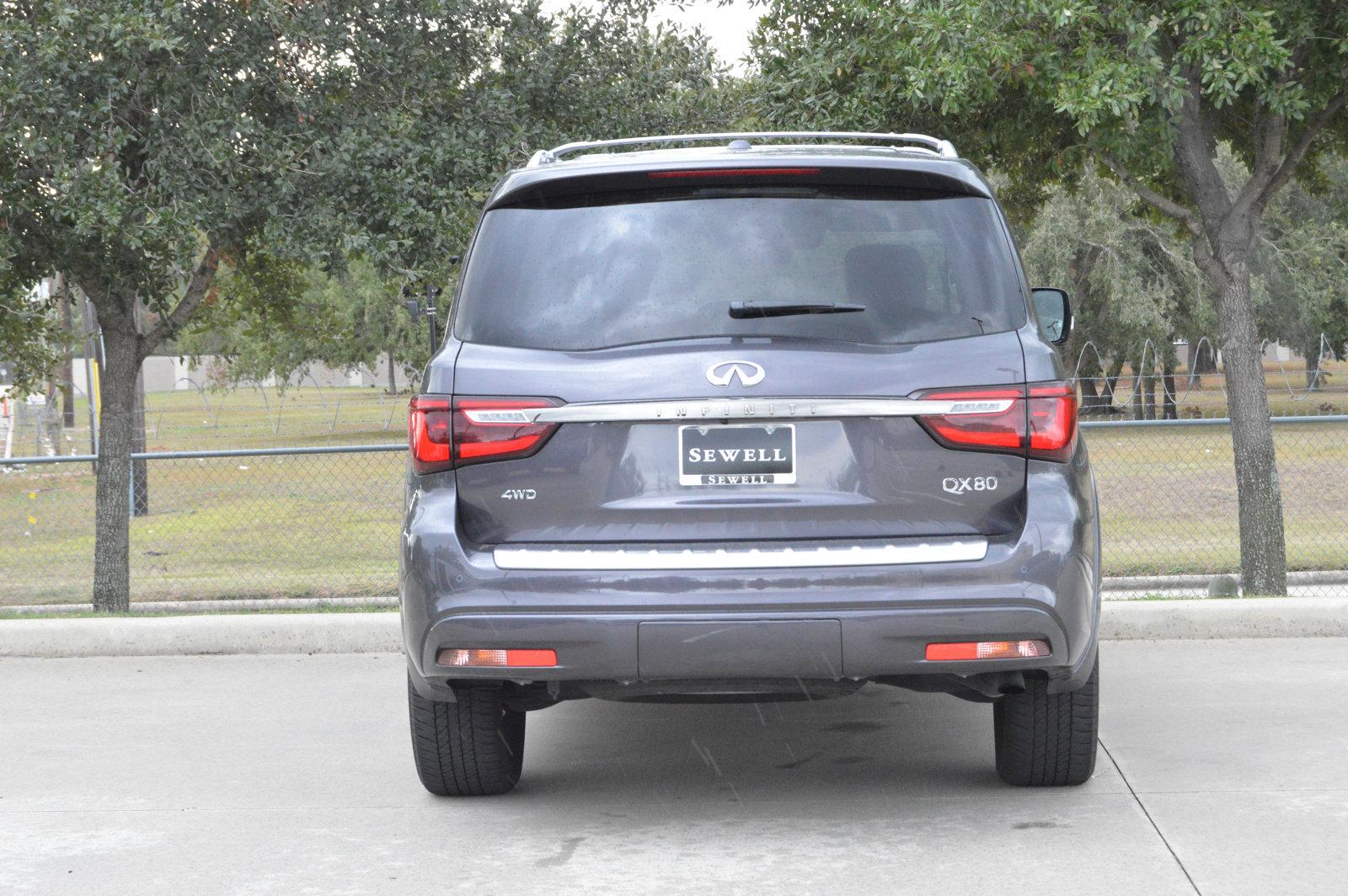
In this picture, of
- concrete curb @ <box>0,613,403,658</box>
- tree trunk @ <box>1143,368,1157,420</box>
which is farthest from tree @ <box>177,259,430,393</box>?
tree trunk @ <box>1143,368,1157,420</box>

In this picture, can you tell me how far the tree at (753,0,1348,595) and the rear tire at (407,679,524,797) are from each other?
540 cm

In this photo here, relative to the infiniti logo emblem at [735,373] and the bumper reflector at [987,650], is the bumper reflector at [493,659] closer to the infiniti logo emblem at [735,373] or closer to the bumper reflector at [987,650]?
the infiniti logo emblem at [735,373]

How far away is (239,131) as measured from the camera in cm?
985

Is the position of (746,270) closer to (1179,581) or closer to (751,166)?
(751,166)

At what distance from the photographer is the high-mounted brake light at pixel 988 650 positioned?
172 inches

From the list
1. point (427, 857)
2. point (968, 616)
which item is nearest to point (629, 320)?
point (968, 616)

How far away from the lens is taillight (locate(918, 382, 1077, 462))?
4.41m

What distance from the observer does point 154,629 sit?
8.35 m

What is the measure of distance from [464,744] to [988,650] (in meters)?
1.78

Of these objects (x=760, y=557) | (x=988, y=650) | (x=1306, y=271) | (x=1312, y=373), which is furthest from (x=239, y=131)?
(x=1306, y=271)

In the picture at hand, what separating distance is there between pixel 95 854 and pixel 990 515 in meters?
2.83

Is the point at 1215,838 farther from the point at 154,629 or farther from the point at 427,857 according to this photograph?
the point at 154,629

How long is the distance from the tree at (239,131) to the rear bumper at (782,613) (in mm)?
5799

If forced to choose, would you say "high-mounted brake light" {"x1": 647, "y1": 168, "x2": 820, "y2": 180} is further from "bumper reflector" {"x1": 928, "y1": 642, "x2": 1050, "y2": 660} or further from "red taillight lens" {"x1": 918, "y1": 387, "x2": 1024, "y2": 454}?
"bumper reflector" {"x1": 928, "y1": 642, "x2": 1050, "y2": 660}
